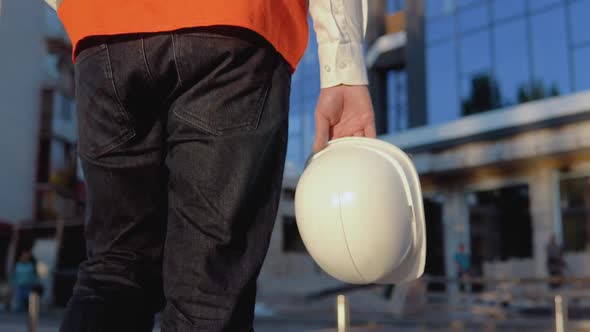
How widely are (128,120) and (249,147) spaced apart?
0.76 ft

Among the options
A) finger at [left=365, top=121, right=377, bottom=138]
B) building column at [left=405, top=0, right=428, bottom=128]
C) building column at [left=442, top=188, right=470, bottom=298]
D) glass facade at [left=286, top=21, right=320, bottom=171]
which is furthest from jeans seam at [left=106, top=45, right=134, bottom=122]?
glass facade at [left=286, top=21, right=320, bottom=171]

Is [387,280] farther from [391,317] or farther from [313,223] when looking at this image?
[391,317]

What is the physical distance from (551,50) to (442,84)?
4028mm

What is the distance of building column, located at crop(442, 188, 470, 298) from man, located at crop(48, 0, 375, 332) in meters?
21.6

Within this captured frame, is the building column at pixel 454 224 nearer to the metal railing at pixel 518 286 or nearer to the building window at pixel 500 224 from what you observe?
the building window at pixel 500 224

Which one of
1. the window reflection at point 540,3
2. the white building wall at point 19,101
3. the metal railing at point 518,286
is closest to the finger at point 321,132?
the metal railing at point 518,286

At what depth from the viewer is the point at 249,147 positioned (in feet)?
4.10

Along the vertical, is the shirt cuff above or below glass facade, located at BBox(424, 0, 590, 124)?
below

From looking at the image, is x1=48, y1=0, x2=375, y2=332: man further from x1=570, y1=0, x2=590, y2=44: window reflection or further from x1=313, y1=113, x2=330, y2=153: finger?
x1=570, y1=0, x2=590, y2=44: window reflection

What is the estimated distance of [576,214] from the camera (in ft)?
62.6

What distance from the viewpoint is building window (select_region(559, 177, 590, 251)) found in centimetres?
1881

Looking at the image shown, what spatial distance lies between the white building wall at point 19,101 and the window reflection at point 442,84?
1467 centimetres

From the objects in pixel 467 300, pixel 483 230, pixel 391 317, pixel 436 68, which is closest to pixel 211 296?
pixel 391 317

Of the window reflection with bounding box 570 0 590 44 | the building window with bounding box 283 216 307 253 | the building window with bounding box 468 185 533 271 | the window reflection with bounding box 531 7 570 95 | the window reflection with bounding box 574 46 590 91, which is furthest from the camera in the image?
the building window with bounding box 283 216 307 253
